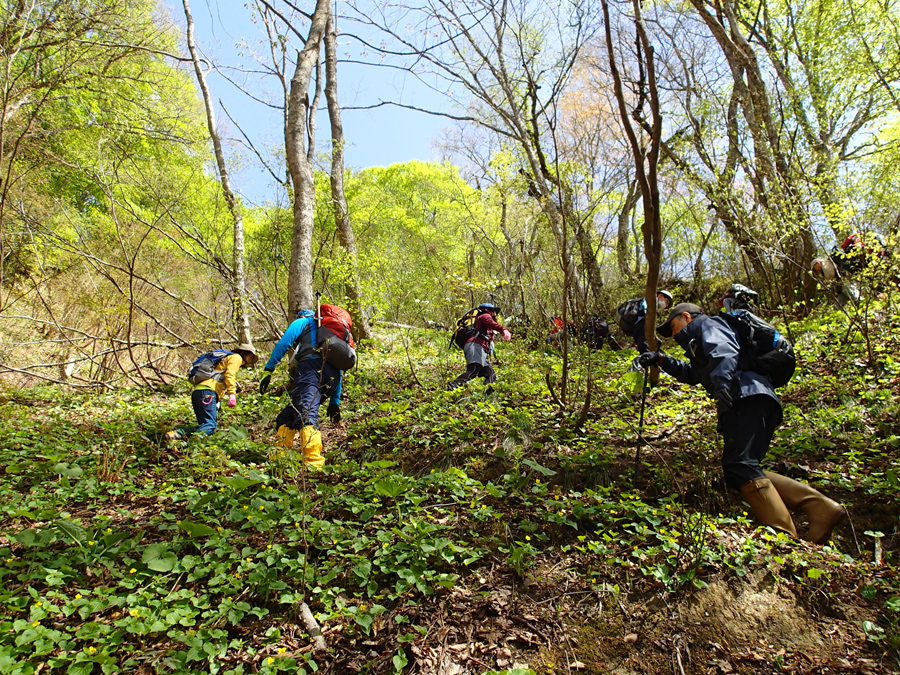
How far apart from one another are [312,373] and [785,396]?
5.41 m

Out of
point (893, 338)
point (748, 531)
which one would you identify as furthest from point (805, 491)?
point (893, 338)

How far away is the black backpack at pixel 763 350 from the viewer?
10.4 feet

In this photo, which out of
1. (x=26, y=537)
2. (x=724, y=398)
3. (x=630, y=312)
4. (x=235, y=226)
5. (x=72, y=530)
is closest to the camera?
(x=26, y=537)

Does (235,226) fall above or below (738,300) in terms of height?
above

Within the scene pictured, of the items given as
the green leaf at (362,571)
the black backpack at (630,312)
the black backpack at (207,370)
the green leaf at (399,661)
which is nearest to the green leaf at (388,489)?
the green leaf at (362,571)

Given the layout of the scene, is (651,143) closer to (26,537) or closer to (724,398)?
(724,398)

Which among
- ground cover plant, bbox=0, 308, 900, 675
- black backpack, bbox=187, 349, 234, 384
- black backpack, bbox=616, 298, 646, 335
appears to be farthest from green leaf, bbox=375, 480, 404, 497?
black backpack, bbox=616, 298, 646, 335

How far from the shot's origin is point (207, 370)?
5.13 m

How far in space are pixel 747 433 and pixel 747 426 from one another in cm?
5

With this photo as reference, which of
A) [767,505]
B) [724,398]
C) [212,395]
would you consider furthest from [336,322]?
[767,505]

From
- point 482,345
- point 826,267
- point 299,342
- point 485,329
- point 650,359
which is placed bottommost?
point 299,342

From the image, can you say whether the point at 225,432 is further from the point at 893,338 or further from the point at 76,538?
the point at 893,338

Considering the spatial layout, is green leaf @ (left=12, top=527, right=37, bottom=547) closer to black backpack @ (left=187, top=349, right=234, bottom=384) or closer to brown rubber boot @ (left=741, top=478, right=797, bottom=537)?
black backpack @ (left=187, top=349, right=234, bottom=384)

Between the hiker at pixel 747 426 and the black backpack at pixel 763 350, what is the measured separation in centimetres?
7
